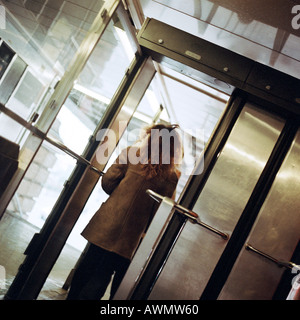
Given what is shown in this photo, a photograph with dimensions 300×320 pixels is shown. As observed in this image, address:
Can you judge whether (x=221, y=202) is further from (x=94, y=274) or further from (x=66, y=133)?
(x=66, y=133)

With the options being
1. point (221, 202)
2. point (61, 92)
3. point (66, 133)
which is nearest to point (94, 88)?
point (66, 133)

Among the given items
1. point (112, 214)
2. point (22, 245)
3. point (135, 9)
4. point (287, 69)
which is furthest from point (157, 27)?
point (22, 245)

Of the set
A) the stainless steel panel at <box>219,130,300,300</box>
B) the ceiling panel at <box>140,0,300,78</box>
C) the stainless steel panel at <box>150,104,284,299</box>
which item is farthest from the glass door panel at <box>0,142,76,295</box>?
the stainless steel panel at <box>219,130,300,300</box>

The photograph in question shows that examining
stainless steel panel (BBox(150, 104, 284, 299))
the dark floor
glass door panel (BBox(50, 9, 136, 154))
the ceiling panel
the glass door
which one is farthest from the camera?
glass door panel (BBox(50, 9, 136, 154))

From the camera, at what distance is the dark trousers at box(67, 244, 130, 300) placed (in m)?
1.95

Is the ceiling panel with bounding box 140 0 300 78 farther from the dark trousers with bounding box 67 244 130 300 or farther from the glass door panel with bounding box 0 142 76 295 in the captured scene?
the dark trousers with bounding box 67 244 130 300

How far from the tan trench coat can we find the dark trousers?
0.09 m

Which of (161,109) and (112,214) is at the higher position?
(161,109)

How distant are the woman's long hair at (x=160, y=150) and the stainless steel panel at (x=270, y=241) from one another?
3.41ft

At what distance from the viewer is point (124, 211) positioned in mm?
2023

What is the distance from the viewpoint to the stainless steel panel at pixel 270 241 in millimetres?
2477

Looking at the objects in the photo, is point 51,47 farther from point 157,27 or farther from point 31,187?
point 31,187
